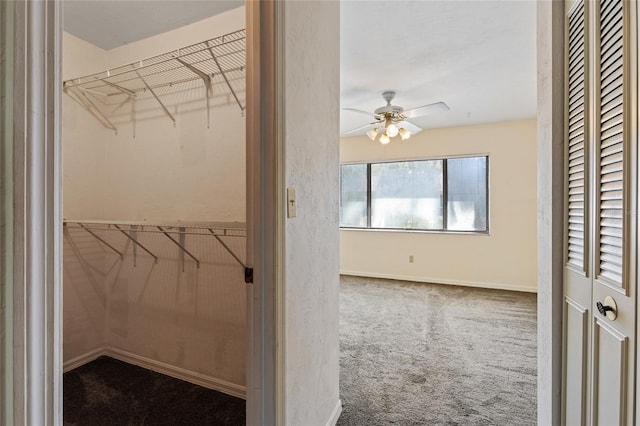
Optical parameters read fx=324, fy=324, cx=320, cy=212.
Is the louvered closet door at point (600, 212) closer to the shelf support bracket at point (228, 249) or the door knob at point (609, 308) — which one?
the door knob at point (609, 308)

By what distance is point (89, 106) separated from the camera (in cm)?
234

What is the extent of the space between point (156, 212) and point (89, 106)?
0.95 meters

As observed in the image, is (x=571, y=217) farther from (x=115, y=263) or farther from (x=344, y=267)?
(x=344, y=267)

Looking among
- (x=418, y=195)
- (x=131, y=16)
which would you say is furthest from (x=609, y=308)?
(x=418, y=195)

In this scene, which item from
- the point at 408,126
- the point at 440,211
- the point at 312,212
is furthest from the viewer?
the point at 440,211

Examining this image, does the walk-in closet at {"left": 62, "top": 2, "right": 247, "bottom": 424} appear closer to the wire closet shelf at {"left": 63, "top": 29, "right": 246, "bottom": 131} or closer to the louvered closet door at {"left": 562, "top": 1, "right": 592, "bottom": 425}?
the wire closet shelf at {"left": 63, "top": 29, "right": 246, "bottom": 131}

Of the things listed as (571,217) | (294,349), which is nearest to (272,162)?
(294,349)

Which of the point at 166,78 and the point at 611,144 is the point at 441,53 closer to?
the point at 611,144

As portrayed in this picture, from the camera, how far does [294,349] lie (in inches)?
51.8

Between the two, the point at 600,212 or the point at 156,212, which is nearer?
the point at 600,212

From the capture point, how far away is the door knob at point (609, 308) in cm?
91

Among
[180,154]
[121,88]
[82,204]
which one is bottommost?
[82,204]

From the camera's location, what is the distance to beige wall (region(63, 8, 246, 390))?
6.54 feet

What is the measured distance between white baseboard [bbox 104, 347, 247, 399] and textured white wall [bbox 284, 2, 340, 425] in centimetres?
59
